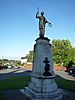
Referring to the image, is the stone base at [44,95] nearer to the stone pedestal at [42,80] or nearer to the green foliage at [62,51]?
the stone pedestal at [42,80]

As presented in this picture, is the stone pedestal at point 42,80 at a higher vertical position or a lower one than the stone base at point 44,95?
higher

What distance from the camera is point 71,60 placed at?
5044 centimetres

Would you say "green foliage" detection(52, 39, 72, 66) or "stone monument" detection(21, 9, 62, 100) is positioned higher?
"green foliage" detection(52, 39, 72, 66)

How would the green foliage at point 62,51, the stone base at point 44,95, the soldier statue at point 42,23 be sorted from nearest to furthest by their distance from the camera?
the stone base at point 44,95 → the soldier statue at point 42,23 → the green foliage at point 62,51

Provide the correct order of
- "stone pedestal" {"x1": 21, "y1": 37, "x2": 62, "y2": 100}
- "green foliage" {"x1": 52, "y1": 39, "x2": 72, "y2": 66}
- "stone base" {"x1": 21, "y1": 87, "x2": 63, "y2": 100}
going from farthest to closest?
1. "green foliage" {"x1": 52, "y1": 39, "x2": 72, "y2": 66}
2. "stone pedestal" {"x1": 21, "y1": 37, "x2": 62, "y2": 100}
3. "stone base" {"x1": 21, "y1": 87, "x2": 63, "y2": 100}

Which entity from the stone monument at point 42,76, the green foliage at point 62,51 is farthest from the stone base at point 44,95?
the green foliage at point 62,51

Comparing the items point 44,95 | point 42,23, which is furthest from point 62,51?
point 44,95

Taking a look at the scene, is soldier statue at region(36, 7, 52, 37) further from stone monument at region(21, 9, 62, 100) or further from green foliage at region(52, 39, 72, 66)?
green foliage at region(52, 39, 72, 66)

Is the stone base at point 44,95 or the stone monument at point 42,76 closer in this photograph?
the stone base at point 44,95

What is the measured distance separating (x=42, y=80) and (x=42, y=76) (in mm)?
284

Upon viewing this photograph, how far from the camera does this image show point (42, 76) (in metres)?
13.7

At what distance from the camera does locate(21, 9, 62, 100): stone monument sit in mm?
13130

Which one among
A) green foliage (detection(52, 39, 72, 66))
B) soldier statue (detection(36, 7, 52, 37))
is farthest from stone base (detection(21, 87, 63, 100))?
green foliage (detection(52, 39, 72, 66))

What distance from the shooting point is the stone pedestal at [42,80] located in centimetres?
1305
